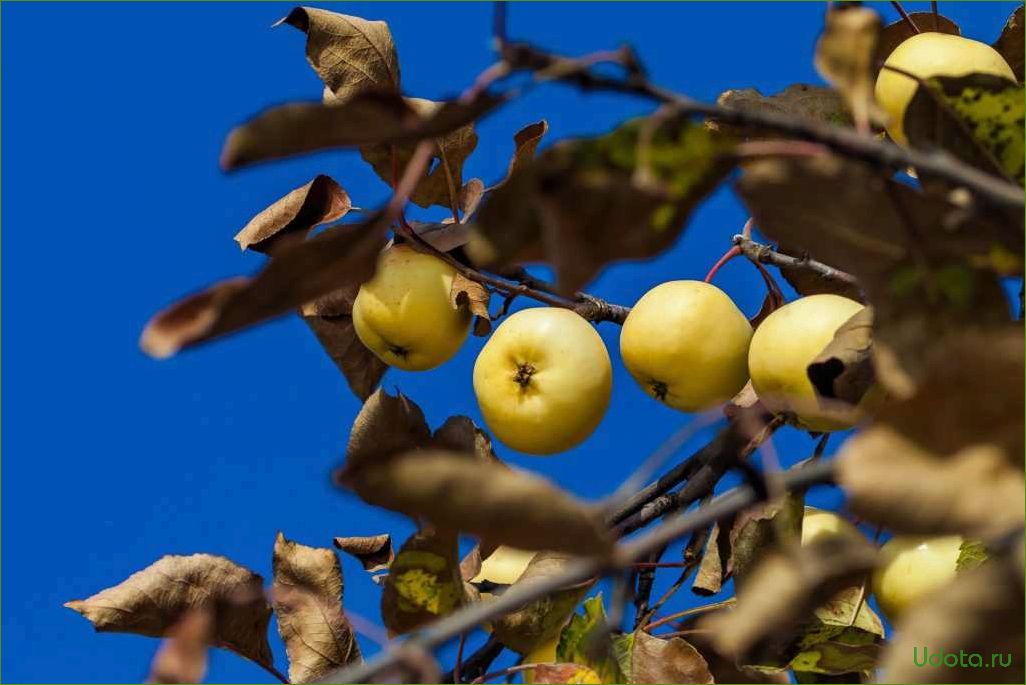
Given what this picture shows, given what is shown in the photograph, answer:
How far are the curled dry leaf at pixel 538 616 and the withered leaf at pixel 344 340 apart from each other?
21.1 inches

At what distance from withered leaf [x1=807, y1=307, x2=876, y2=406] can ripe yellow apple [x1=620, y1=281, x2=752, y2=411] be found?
1.40ft

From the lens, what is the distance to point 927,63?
1.43 metres

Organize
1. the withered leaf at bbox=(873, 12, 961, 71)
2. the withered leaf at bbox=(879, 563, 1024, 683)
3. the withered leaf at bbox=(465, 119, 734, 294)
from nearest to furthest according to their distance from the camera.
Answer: the withered leaf at bbox=(879, 563, 1024, 683) < the withered leaf at bbox=(465, 119, 734, 294) < the withered leaf at bbox=(873, 12, 961, 71)

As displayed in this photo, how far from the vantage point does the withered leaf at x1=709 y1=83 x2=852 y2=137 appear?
155 centimetres

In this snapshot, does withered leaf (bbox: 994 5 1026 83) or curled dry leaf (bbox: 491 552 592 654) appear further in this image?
withered leaf (bbox: 994 5 1026 83)

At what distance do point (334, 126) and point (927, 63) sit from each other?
965 millimetres

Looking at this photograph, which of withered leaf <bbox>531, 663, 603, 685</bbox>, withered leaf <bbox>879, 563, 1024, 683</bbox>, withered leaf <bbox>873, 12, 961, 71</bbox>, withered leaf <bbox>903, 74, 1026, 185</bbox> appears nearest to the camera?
withered leaf <bbox>879, 563, 1024, 683</bbox>

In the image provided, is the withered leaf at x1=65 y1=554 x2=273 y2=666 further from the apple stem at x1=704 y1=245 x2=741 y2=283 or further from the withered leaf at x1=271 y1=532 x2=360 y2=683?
the apple stem at x1=704 y1=245 x2=741 y2=283

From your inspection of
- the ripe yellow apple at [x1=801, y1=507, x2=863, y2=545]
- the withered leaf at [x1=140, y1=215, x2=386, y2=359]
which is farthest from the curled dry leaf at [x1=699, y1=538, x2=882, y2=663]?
the ripe yellow apple at [x1=801, y1=507, x2=863, y2=545]

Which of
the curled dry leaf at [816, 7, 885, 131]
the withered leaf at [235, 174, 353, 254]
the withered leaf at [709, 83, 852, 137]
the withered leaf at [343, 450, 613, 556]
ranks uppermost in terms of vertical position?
the withered leaf at [709, 83, 852, 137]

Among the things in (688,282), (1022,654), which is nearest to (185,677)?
(1022,654)

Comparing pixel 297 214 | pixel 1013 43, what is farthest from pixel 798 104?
pixel 297 214

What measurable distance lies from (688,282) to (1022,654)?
96 centimetres

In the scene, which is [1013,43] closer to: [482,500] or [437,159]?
[437,159]
